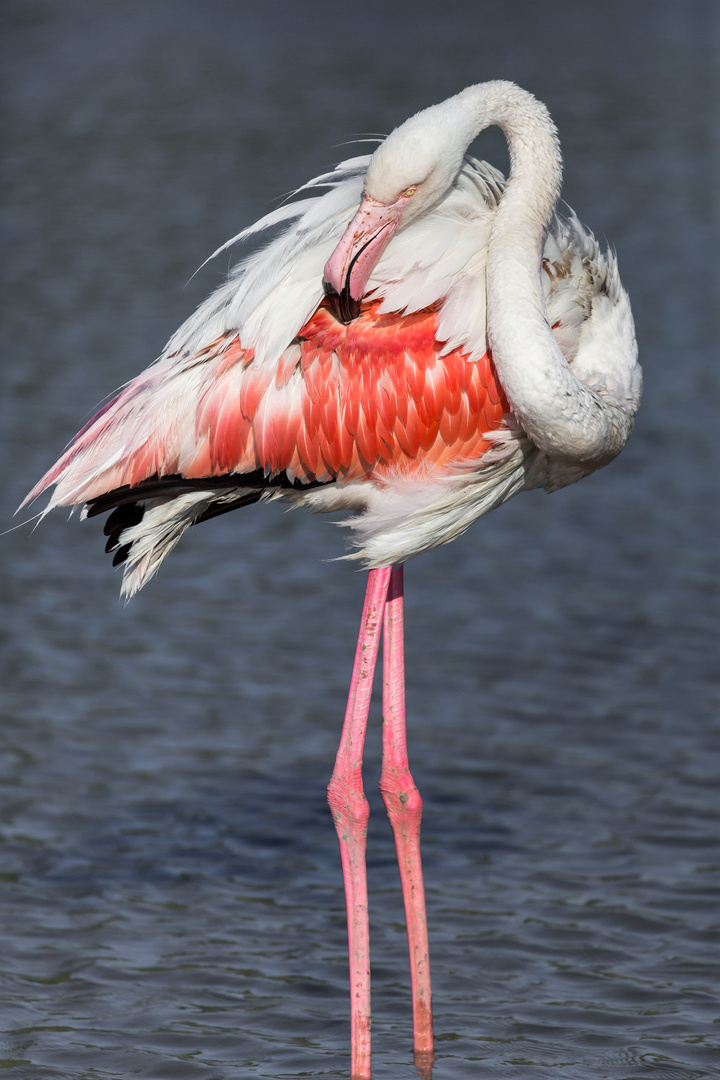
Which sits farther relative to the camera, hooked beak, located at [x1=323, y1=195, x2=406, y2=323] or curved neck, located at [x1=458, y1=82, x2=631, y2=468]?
hooked beak, located at [x1=323, y1=195, x2=406, y2=323]

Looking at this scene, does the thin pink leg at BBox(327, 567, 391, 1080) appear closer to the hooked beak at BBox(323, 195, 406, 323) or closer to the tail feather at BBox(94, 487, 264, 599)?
the tail feather at BBox(94, 487, 264, 599)

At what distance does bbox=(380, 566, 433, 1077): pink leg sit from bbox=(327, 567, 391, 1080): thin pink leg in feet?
0.45

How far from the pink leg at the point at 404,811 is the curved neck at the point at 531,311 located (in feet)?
3.21

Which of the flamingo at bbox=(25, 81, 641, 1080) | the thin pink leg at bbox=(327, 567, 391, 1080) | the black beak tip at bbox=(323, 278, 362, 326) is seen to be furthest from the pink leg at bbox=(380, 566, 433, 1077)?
the black beak tip at bbox=(323, 278, 362, 326)

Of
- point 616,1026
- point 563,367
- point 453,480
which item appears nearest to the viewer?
point 563,367

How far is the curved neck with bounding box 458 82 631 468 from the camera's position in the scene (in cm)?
461

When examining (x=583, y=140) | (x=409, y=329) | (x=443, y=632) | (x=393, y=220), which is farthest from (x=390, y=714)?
(x=583, y=140)

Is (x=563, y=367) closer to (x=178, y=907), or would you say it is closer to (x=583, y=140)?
(x=178, y=907)

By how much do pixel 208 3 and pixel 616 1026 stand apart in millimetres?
38105

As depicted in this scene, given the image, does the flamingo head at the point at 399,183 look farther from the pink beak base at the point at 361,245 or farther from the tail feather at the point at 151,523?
the tail feather at the point at 151,523

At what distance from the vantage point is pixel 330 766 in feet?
24.0

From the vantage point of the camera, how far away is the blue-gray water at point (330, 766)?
219 inches

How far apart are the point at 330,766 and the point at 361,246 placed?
3186 millimetres

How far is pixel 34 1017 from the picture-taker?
18.1ft
